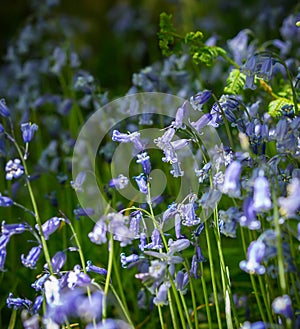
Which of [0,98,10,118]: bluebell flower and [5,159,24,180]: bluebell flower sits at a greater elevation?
[0,98,10,118]: bluebell flower

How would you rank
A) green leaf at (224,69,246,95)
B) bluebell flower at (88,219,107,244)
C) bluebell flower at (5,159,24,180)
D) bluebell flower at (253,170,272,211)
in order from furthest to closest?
green leaf at (224,69,246,95) < bluebell flower at (5,159,24,180) < bluebell flower at (88,219,107,244) < bluebell flower at (253,170,272,211)

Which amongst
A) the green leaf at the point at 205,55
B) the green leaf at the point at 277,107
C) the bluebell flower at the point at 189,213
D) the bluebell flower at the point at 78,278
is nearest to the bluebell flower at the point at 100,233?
the bluebell flower at the point at 78,278

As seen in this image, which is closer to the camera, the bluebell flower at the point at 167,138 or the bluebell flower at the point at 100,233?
the bluebell flower at the point at 100,233

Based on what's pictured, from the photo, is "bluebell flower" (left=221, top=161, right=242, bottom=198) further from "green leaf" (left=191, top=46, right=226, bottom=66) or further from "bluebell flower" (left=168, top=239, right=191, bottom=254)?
"green leaf" (left=191, top=46, right=226, bottom=66)

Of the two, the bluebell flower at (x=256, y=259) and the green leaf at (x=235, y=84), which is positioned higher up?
the green leaf at (x=235, y=84)

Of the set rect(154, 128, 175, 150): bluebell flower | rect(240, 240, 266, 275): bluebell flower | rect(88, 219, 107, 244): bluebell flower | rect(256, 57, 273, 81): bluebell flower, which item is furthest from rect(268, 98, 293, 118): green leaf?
rect(88, 219, 107, 244): bluebell flower

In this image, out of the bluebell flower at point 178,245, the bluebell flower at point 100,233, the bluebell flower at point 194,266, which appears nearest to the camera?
the bluebell flower at point 100,233

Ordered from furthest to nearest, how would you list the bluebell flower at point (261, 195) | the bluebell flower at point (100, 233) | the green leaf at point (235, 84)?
the green leaf at point (235, 84) → the bluebell flower at point (100, 233) → the bluebell flower at point (261, 195)

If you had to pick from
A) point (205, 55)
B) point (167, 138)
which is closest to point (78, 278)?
point (167, 138)

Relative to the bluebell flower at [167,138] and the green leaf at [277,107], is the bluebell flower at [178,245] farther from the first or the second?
the green leaf at [277,107]

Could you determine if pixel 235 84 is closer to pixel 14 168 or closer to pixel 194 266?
pixel 194 266

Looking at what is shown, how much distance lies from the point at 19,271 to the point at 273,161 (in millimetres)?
1362

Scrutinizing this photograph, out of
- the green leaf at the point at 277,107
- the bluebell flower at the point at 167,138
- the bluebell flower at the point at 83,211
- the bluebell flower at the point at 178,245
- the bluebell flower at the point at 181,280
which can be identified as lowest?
the bluebell flower at the point at 181,280

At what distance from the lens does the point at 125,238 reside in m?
1.80
